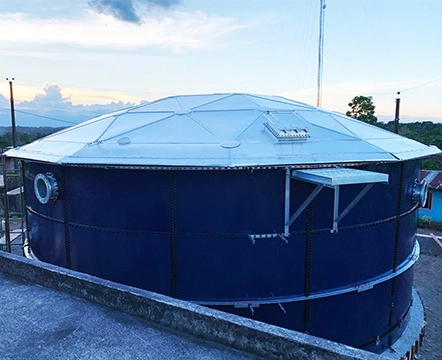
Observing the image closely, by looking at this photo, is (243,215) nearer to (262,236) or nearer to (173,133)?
(262,236)

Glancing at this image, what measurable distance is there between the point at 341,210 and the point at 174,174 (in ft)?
11.1

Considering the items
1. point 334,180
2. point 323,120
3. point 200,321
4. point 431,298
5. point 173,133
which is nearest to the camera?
point 200,321

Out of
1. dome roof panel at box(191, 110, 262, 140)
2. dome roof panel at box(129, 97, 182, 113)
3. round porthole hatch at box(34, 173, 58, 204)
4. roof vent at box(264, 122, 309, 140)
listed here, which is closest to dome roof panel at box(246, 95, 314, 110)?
dome roof panel at box(191, 110, 262, 140)

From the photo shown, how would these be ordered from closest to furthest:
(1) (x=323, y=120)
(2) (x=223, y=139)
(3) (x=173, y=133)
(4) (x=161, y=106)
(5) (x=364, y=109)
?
(2) (x=223, y=139) < (3) (x=173, y=133) < (1) (x=323, y=120) < (4) (x=161, y=106) < (5) (x=364, y=109)

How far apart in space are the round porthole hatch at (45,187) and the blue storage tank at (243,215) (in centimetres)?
2

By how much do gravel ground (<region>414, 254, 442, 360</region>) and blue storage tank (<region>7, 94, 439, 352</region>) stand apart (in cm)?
149

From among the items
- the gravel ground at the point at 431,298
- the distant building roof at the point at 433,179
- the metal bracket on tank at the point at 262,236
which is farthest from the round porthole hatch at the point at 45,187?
the distant building roof at the point at 433,179

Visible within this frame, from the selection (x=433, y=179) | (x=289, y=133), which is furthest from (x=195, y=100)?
(x=433, y=179)

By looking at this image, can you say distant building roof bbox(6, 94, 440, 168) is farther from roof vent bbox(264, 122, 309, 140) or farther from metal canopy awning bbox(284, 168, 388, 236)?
metal canopy awning bbox(284, 168, 388, 236)

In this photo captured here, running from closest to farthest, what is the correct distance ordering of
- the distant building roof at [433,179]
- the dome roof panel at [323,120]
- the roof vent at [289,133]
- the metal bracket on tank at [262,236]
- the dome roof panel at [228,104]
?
the metal bracket on tank at [262,236]
the roof vent at [289,133]
the dome roof panel at [323,120]
the dome roof panel at [228,104]
the distant building roof at [433,179]

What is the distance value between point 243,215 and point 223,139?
162 cm

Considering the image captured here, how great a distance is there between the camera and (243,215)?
6.93m

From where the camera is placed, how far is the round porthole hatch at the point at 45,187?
26.0ft

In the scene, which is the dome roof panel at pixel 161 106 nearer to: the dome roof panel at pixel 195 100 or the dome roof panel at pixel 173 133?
the dome roof panel at pixel 195 100
